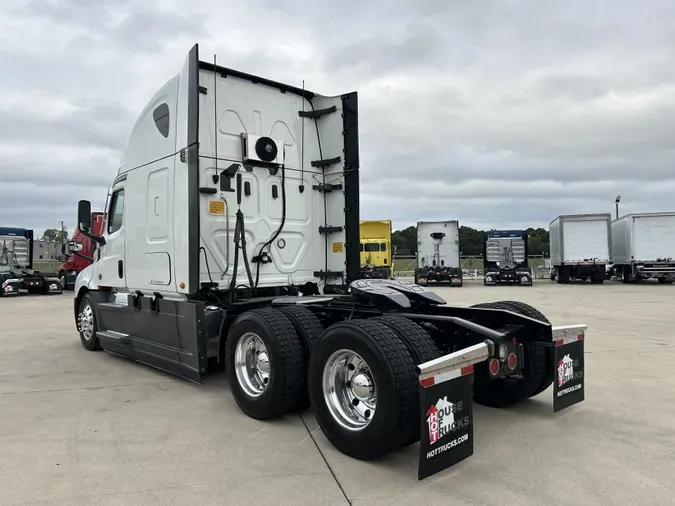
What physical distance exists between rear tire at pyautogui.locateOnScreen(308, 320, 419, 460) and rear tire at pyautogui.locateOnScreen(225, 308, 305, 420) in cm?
35

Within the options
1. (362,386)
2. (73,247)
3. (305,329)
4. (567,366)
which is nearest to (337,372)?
(362,386)

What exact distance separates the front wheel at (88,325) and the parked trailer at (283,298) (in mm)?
33

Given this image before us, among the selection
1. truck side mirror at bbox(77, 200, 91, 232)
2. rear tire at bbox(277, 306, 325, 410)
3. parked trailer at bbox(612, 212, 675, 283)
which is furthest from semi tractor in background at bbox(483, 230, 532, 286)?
rear tire at bbox(277, 306, 325, 410)

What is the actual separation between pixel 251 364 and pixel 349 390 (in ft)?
4.35

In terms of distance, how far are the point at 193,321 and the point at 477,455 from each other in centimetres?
301

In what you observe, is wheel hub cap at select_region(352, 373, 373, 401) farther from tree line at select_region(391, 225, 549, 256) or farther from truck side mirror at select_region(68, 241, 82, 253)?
tree line at select_region(391, 225, 549, 256)

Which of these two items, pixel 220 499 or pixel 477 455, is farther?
pixel 477 455

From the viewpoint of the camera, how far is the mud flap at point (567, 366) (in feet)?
13.9

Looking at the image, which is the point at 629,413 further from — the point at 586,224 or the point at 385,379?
the point at 586,224

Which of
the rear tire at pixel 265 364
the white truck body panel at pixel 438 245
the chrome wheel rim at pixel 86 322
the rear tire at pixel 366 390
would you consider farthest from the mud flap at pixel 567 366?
the white truck body panel at pixel 438 245

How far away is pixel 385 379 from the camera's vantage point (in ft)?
10.8

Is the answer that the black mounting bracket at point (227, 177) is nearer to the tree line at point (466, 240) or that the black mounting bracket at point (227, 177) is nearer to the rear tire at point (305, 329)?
the rear tire at point (305, 329)

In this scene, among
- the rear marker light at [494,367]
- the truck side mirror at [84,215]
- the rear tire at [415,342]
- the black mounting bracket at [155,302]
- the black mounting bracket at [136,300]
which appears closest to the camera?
the rear tire at [415,342]

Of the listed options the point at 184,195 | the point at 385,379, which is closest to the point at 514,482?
the point at 385,379
